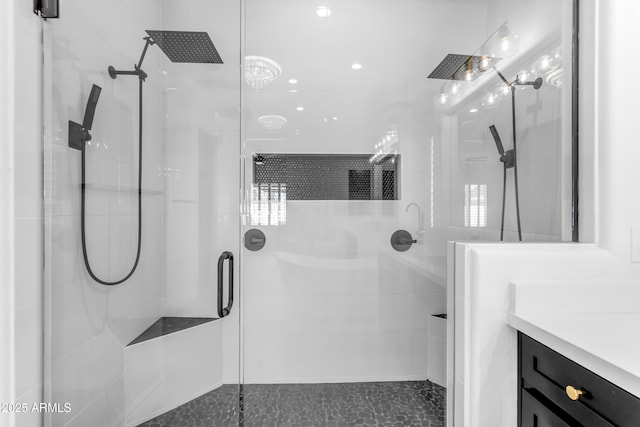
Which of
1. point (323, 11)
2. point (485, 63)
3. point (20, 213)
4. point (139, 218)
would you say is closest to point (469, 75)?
point (485, 63)

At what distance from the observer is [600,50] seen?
1.17 meters

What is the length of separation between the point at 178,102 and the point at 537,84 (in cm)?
158

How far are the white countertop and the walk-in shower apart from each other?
28 centimetres

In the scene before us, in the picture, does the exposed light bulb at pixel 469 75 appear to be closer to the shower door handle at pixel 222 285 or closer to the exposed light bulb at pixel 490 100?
the exposed light bulb at pixel 490 100

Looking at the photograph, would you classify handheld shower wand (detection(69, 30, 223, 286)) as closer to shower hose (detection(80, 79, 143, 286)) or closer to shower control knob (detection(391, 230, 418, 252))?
shower hose (detection(80, 79, 143, 286))

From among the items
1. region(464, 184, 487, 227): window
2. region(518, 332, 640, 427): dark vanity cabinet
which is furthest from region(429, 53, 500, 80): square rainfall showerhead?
region(518, 332, 640, 427): dark vanity cabinet

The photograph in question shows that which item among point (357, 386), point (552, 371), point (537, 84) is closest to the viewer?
point (552, 371)

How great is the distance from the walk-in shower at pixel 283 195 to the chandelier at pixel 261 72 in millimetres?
10

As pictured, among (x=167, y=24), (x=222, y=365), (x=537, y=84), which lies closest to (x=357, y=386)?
(x=222, y=365)

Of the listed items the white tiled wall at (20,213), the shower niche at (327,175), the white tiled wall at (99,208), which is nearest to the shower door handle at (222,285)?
the white tiled wall at (99,208)

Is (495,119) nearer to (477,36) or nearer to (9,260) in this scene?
(477,36)

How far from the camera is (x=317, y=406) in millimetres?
1534

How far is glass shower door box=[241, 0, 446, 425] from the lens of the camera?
5.26 ft

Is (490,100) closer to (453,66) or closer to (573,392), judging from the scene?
(453,66)
